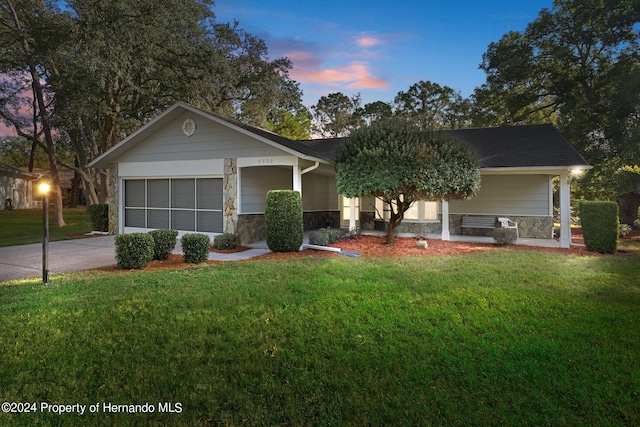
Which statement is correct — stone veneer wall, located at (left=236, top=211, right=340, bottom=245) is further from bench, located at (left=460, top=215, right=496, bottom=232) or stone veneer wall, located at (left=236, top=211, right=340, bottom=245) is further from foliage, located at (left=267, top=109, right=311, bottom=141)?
foliage, located at (left=267, top=109, right=311, bottom=141)

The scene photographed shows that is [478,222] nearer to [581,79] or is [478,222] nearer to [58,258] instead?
[581,79]

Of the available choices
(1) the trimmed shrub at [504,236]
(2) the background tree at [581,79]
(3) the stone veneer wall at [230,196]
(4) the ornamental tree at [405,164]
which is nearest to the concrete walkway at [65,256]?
(3) the stone veneer wall at [230,196]

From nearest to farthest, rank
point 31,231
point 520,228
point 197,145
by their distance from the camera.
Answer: point 197,145, point 520,228, point 31,231

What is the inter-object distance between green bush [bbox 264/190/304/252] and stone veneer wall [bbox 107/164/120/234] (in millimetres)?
7054

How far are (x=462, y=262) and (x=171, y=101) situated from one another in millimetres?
17896

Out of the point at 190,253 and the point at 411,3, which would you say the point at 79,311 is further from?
the point at 411,3

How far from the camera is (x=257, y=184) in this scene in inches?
453

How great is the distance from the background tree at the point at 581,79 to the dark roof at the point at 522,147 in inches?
138

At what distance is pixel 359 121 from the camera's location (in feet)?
121

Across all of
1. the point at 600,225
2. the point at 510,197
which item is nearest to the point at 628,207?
the point at 510,197

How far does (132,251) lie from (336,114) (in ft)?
109

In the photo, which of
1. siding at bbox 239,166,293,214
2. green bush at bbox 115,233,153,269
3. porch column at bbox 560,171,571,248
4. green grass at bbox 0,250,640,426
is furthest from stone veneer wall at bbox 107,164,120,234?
porch column at bbox 560,171,571,248

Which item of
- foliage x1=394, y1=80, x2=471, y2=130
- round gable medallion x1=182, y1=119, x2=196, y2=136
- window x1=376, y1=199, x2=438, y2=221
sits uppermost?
foliage x1=394, y1=80, x2=471, y2=130

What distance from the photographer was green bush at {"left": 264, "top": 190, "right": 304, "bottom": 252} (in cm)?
905
